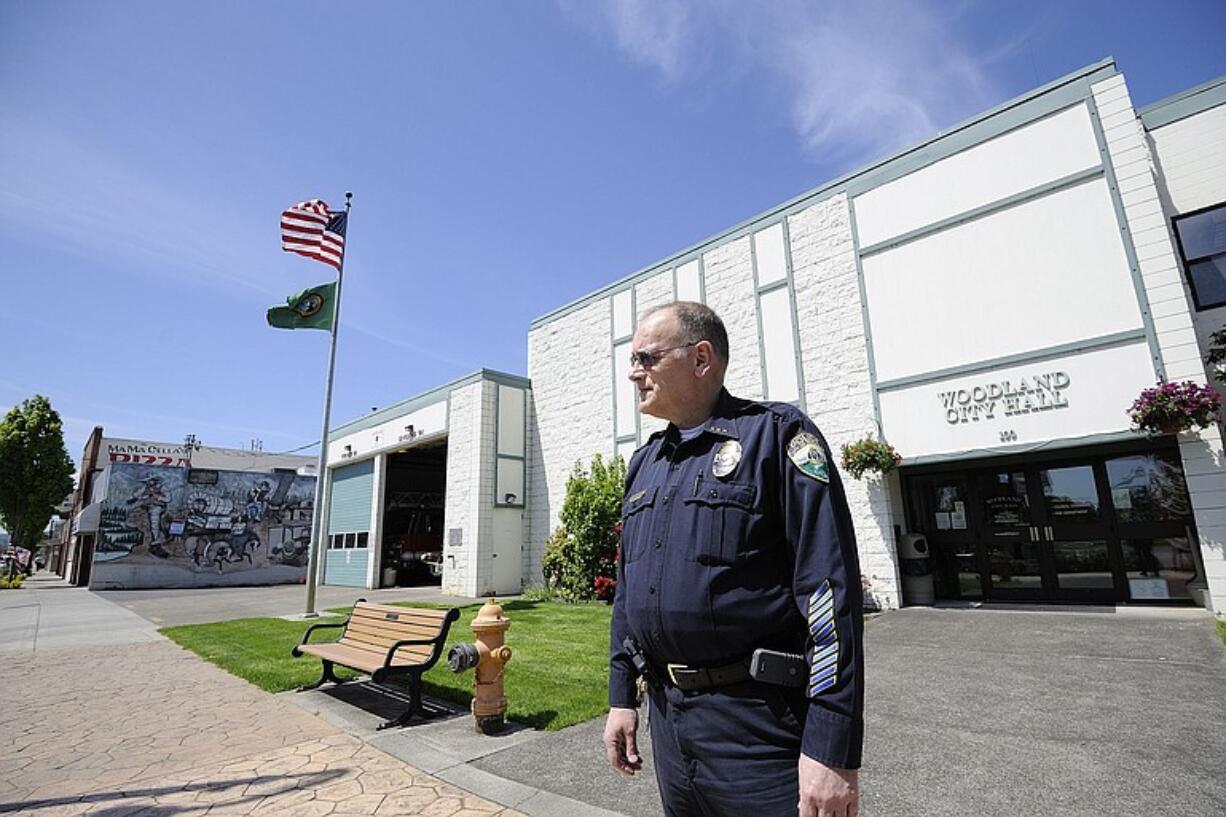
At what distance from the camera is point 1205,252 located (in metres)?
8.65

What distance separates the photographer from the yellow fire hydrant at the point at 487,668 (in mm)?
4551

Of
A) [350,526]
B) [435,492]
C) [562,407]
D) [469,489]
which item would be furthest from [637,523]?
[435,492]

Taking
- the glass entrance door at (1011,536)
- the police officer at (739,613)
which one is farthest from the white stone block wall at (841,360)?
the police officer at (739,613)

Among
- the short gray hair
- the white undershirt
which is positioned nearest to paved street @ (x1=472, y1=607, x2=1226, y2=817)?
the white undershirt

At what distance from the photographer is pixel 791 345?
1182 centimetres

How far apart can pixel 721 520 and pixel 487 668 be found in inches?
142

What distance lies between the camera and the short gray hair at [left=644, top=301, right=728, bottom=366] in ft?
6.78

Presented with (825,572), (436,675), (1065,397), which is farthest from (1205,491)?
(436,675)

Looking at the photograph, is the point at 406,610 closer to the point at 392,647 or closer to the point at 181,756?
the point at 392,647

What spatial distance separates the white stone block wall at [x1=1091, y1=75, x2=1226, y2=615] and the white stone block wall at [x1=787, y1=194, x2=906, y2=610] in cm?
383

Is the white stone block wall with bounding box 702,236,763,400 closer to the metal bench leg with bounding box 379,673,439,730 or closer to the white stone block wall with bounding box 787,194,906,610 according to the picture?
the white stone block wall with bounding box 787,194,906,610

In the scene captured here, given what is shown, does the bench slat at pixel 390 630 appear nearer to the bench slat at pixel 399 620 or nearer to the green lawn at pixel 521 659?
the bench slat at pixel 399 620

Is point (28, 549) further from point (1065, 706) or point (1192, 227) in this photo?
point (1192, 227)

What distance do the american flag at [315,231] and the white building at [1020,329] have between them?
816 centimetres
